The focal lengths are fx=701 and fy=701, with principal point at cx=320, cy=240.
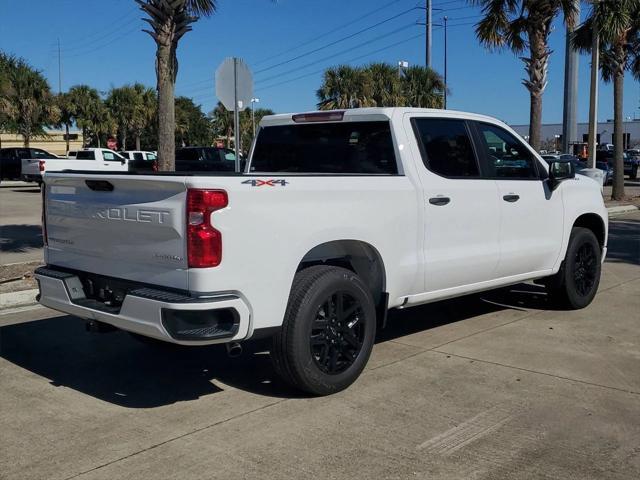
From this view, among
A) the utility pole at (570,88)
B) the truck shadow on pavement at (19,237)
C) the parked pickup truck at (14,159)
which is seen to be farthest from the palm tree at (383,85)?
the truck shadow on pavement at (19,237)

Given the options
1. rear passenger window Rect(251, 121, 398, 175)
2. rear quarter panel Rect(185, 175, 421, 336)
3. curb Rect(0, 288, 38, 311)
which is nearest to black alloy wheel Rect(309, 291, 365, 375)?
rear quarter panel Rect(185, 175, 421, 336)

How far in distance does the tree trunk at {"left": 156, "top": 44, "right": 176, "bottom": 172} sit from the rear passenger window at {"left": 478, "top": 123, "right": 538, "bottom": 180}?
17.9 ft

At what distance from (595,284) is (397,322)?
7.58 feet

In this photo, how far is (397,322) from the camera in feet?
23.3

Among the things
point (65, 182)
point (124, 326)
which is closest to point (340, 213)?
point (124, 326)

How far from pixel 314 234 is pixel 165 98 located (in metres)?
6.39

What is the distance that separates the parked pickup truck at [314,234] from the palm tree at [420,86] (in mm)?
31955

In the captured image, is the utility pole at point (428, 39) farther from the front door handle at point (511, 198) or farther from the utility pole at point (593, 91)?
the front door handle at point (511, 198)

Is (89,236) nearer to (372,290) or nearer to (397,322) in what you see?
(372,290)

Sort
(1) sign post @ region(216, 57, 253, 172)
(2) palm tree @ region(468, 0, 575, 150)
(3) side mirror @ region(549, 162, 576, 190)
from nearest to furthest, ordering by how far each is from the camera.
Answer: (3) side mirror @ region(549, 162, 576, 190) → (1) sign post @ region(216, 57, 253, 172) → (2) palm tree @ region(468, 0, 575, 150)

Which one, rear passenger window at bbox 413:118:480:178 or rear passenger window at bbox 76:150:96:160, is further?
rear passenger window at bbox 76:150:96:160

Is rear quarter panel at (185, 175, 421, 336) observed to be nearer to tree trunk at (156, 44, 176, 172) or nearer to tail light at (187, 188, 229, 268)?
tail light at (187, 188, 229, 268)

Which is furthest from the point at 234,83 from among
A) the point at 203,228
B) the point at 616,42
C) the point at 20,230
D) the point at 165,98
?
the point at 616,42

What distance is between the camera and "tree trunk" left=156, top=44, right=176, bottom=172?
33.6 feet
